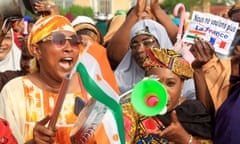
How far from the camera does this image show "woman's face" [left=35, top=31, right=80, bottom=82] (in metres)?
3.59

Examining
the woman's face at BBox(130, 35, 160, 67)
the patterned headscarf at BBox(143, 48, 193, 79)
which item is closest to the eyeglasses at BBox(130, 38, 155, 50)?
the woman's face at BBox(130, 35, 160, 67)

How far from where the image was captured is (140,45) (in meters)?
4.59

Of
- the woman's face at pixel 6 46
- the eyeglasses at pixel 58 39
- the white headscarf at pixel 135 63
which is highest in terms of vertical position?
the eyeglasses at pixel 58 39

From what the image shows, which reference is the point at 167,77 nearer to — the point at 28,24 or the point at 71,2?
the point at 28,24

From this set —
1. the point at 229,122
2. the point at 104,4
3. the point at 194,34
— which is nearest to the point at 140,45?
the point at 194,34

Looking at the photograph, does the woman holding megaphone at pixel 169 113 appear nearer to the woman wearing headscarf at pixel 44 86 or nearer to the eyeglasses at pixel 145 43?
the woman wearing headscarf at pixel 44 86

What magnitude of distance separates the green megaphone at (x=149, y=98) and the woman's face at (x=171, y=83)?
0.33 meters

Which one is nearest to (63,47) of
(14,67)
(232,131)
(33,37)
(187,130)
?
(33,37)

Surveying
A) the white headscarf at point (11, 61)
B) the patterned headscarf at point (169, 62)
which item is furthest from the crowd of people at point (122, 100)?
the white headscarf at point (11, 61)

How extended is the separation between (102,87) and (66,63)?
823mm

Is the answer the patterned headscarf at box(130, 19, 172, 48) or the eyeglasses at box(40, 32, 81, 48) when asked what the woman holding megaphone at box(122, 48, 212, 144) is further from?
the patterned headscarf at box(130, 19, 172, 48)

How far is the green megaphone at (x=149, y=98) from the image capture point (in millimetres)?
3158

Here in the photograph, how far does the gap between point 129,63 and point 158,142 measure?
1.37 m

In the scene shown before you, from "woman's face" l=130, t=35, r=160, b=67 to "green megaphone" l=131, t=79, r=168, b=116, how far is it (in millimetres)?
1305
